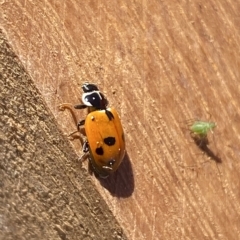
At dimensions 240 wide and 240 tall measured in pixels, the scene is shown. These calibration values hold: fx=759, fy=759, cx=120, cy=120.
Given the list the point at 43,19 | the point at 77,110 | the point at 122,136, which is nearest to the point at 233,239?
the point at 122,136

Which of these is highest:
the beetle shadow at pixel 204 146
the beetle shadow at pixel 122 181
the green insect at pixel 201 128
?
the beetle shadow at pixel 122 181

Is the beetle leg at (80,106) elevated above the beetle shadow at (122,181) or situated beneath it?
elevated above

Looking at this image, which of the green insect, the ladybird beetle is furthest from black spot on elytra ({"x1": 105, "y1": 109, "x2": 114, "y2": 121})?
the green insect

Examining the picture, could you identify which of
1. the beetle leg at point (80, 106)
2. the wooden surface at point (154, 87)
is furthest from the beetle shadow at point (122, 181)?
the beetle leg at point (80, 106)

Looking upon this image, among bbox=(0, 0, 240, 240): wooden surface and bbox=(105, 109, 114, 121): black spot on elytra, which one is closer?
bbox=(0, 0, 240, 240): wooden surface

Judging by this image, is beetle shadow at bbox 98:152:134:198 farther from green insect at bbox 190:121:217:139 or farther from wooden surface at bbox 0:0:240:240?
green insect at bbox 190:121:217:139

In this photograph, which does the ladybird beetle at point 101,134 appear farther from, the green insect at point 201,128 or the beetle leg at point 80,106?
the green insect at point 201,128
